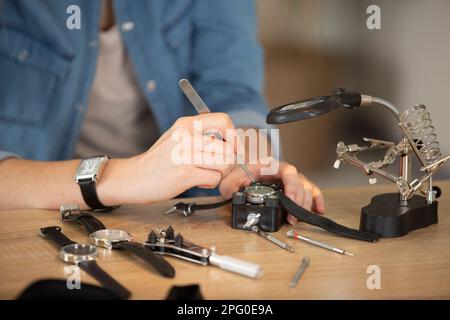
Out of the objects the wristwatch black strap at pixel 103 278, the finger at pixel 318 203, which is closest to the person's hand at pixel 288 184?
the finger at pixel 318 203

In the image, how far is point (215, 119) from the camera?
99 centimetres

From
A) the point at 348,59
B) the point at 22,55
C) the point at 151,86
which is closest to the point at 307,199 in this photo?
the point at 151,86

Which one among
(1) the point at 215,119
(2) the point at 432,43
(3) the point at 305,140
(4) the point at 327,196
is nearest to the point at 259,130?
(4) the point at 327,196

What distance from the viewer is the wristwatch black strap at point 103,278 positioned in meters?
0.74

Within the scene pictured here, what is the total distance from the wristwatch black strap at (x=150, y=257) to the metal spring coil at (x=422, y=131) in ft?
1.26

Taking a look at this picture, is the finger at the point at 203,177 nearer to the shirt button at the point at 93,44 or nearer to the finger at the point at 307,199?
the finger at the point at 307,199

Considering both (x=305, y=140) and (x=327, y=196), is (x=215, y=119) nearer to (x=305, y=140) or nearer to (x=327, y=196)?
(x=327, y=196)

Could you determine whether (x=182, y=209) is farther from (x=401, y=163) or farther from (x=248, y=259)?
(x=401, y=163)

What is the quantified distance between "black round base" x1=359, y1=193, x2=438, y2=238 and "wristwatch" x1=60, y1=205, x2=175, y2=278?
→ 304 mm

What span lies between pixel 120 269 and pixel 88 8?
731 millimetres

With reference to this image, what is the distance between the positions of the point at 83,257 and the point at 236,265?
0.61ft

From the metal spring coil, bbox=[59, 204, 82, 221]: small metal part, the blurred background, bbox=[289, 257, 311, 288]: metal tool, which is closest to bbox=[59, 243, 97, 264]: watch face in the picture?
bbox=[59, 204, 82, 221]: small metal part

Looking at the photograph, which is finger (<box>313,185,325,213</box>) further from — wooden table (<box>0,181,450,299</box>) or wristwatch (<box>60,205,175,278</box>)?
wristwatch (<box>60,205,175,278</box>)

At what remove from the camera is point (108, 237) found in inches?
35.5
